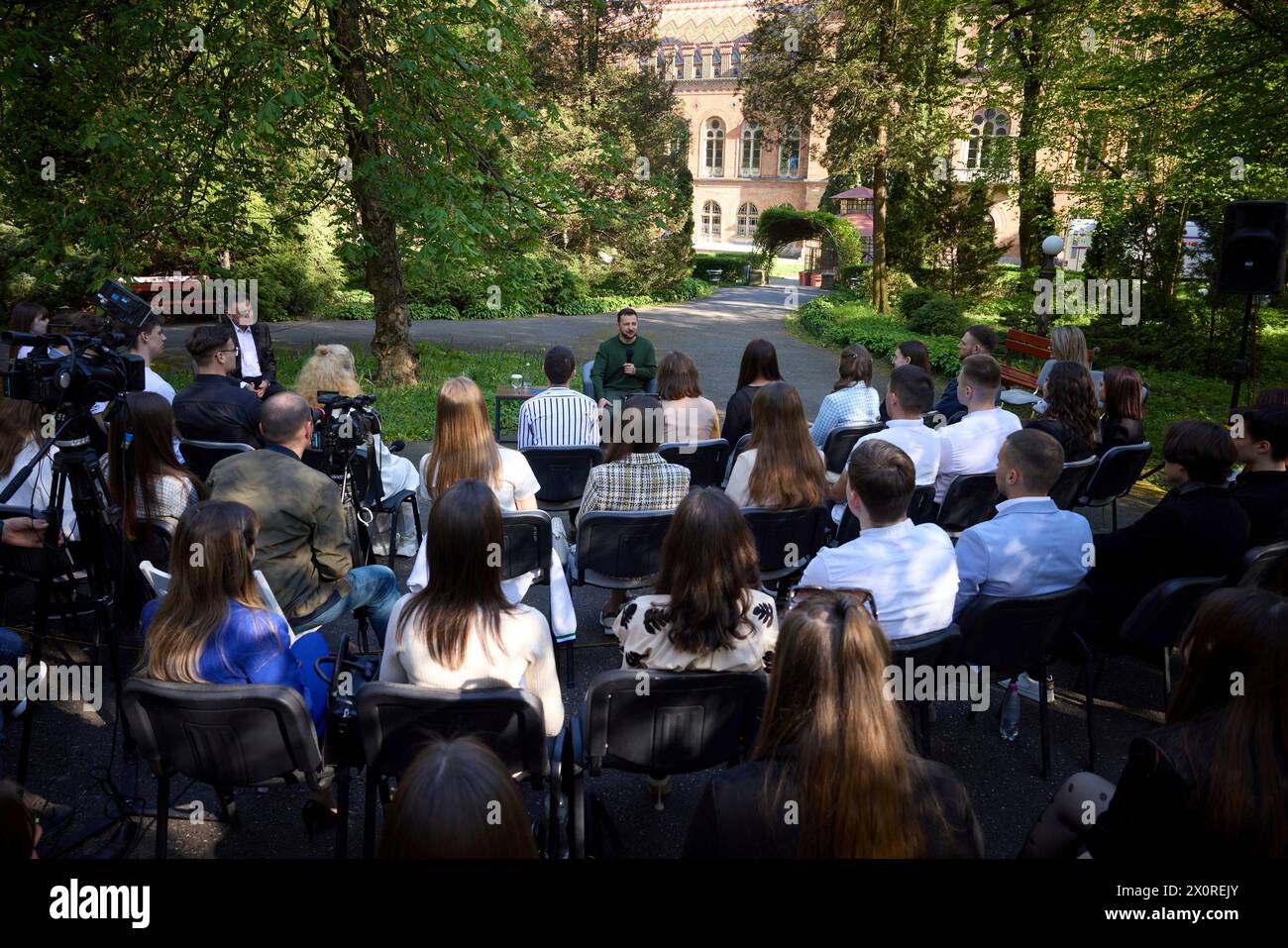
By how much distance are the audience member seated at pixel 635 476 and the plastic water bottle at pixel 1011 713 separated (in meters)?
1.89

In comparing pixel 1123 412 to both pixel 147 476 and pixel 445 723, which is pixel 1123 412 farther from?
pixel 147 476

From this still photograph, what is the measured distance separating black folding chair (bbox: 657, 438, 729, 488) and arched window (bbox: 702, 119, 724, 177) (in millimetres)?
55256

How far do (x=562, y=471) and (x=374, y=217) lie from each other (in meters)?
7.88

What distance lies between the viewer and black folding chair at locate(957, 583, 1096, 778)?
11.5 feet

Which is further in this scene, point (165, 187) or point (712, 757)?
point (165, 187)

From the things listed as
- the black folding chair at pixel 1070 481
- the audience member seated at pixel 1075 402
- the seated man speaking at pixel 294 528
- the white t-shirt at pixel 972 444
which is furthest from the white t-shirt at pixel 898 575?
the audience member seated at pixel 1075 402

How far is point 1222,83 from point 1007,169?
843 centimetres

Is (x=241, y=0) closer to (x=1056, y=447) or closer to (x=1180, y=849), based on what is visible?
(x=1056, y=447)

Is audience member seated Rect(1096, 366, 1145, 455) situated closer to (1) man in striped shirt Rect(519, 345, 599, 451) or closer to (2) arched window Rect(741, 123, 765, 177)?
(1) man in striped shirt Rect(519, 345, 599, 451)

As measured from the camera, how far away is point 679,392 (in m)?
6.36

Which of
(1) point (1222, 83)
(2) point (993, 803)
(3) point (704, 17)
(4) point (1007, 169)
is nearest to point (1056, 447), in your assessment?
(2) point (993, 803)

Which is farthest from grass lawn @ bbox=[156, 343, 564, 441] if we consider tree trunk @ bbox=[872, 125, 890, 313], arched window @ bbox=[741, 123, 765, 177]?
arched window @ bbox=[741, 123, 765, 177]

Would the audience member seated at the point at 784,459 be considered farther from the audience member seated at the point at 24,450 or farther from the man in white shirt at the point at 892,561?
the audience member seated at the point at 24,450

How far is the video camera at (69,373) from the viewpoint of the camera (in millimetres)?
3670
